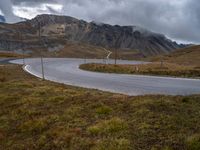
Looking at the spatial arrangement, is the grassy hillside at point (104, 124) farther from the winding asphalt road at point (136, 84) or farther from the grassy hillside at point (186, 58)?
the grassy hillside at point (186, 58)

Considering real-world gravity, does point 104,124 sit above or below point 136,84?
above

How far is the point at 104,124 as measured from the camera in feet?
40.1

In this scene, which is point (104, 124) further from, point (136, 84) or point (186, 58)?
point (186, 58)

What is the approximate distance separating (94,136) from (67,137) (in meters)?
0.86

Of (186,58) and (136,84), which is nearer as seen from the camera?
(136,84)

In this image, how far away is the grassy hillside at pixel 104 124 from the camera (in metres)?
10.5

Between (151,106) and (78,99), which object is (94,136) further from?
(78,99)

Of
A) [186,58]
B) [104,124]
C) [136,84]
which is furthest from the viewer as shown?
[186,58]

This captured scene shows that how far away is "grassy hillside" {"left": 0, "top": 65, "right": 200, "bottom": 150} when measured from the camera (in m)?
10.5

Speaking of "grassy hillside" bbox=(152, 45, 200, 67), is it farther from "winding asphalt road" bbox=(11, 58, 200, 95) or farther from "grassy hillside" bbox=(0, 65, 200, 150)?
"grassy hillside" bbox=(0, 65, 200, 150)

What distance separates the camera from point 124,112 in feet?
45.0

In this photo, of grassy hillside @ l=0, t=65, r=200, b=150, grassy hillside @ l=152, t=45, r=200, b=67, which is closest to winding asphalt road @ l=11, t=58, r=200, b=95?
grassy hillside @ l=0, t=65, r=200, b=150

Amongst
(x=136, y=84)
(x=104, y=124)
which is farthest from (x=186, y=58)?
(x=104, y=124)

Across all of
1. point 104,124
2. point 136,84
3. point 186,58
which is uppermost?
point 104,124
